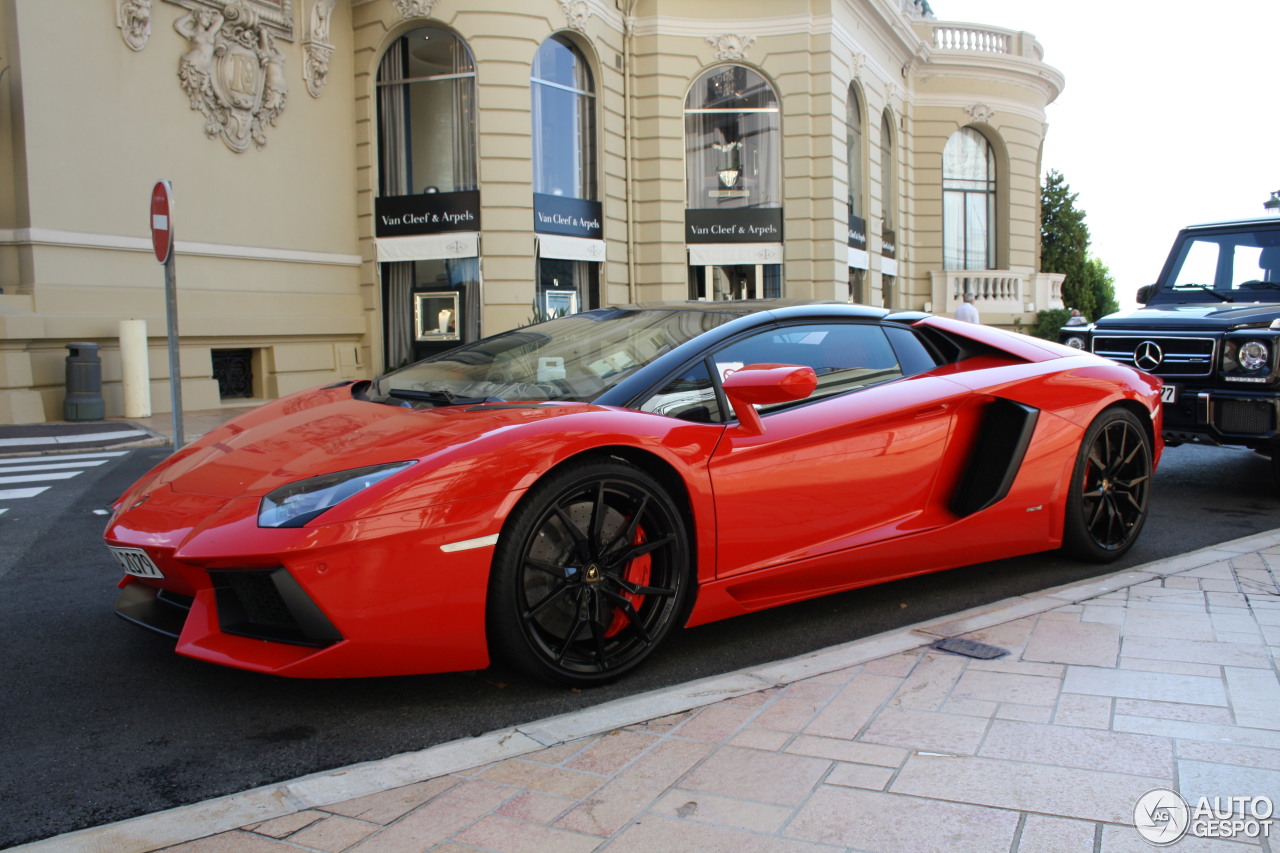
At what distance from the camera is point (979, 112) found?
28.7 m

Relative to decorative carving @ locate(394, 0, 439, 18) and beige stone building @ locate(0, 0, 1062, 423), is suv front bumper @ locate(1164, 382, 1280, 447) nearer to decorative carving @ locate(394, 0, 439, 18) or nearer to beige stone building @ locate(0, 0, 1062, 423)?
beige stone building @ locate(0, 0, 1062, 423)

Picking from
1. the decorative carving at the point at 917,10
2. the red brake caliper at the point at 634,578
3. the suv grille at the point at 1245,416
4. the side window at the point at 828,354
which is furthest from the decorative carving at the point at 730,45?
the red brake caliper at the point at 634,578

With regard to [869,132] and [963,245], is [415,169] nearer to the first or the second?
[869,132]

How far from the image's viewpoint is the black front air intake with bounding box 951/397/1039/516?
4332 millimetres

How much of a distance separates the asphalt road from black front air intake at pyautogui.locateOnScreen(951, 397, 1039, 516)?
0.43m

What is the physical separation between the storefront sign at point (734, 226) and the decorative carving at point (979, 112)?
10.7m

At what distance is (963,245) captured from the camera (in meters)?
29.8

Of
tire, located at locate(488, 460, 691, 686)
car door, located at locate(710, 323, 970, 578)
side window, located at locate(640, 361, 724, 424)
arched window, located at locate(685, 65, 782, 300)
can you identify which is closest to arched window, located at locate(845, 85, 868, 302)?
arched window, located at locate(685, 65, 782, 300)

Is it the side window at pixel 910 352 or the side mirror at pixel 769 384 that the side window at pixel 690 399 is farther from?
the side window at pixel 910 352

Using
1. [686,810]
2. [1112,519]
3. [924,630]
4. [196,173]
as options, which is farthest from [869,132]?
[686,810]

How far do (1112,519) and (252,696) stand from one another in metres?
3.84

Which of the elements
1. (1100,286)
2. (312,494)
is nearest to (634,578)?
(312,494)

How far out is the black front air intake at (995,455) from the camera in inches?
171

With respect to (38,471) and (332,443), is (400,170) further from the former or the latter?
(332,443)
